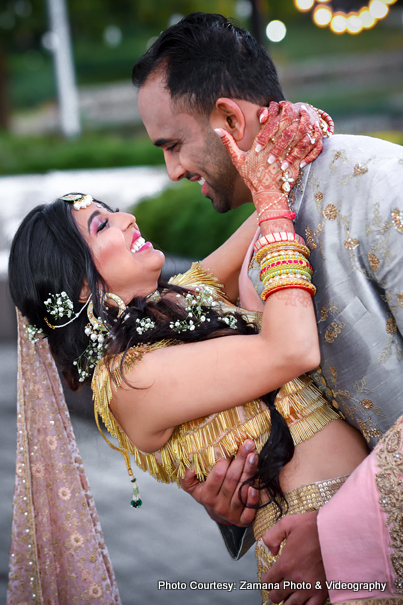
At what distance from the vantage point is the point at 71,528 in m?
2.26

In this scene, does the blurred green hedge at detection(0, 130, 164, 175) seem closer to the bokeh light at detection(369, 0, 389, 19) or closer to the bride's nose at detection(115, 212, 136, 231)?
the bokeh light at detection(369, 0, 389, 19)

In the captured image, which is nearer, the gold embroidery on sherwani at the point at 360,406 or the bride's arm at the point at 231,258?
the gold embroidery on sherwani at the point at 360,406

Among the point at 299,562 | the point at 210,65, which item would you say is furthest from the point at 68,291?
the point at 299,562

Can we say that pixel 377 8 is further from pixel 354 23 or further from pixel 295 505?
pixel 295 505

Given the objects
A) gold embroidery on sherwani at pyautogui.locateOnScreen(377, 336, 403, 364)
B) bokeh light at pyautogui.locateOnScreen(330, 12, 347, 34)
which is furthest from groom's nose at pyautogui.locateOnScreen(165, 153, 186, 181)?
bokeh light at pyautogui.locateOnScreen(330, 12, 347, 34)

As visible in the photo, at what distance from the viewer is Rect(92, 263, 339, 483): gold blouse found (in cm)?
Result: 189

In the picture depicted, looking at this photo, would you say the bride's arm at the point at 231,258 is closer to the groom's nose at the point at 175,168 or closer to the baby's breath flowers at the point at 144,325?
the groom's nose at the point at 175,168

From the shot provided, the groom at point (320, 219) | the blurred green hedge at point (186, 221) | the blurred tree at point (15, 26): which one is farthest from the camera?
the blurred tree at point (15, 26)

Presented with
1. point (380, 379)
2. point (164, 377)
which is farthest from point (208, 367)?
point (380, 379)

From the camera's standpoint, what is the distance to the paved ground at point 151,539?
3219 mm

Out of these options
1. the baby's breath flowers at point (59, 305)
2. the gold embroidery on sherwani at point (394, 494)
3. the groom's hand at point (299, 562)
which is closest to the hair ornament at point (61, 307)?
the baby's breath flowers at point (59, 305)

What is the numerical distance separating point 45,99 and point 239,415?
2109 cm

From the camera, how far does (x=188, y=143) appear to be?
6.74 feet

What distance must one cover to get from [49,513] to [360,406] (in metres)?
1.20
